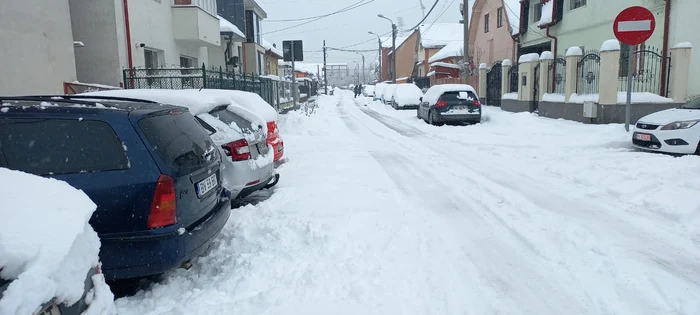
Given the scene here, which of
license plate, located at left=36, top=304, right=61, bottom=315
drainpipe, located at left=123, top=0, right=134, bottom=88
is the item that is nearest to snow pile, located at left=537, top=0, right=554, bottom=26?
drainpipe, located at left=123, top=0, right=134, bottom=88

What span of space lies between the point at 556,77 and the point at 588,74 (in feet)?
10.5

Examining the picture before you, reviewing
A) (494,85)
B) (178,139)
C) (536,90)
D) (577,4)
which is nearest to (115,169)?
(178,139)

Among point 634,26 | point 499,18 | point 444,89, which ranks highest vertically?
point 499,18

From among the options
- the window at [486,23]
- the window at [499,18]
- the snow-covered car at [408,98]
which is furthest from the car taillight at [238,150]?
the window at [486,23]

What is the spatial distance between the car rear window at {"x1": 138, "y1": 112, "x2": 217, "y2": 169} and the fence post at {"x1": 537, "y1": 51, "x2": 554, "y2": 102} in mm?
16863

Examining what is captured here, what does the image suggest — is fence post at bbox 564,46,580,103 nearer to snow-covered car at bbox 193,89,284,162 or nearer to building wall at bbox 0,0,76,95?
snow-covered car at bbox 193,89,284,162

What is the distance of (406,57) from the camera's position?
237 ft

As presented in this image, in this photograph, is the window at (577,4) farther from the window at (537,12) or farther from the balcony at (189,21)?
the balcony at (189,21)

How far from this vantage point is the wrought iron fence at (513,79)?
922 inches

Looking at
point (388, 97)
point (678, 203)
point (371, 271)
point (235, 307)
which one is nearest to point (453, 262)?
point (371, 271)

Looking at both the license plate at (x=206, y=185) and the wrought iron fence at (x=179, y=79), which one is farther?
the wrought iron fence at (x=179, y=79)

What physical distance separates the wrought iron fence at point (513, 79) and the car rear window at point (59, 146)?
22259mm

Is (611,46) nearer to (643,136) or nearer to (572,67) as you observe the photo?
(572,67)

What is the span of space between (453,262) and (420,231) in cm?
89
